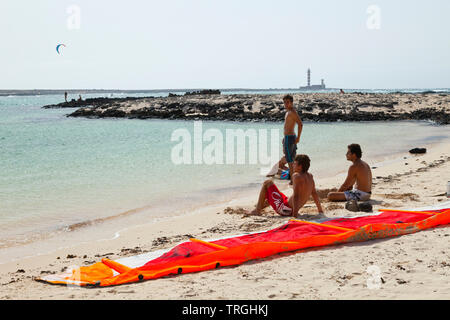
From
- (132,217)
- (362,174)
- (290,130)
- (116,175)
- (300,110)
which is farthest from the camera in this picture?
(300,110)

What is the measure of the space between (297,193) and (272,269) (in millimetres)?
2137

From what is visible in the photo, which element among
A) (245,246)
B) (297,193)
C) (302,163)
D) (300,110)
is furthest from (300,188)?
(300,110)

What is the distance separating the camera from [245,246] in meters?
4.71

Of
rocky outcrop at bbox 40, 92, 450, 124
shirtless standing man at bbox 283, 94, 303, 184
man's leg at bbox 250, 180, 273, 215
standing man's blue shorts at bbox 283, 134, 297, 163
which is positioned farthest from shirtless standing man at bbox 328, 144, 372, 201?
rocky outcrop at bbox 40, 92, 450, 124

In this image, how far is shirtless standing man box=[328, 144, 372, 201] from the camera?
6883 millimetres

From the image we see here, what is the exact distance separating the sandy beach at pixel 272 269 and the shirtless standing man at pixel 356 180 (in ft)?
0.91

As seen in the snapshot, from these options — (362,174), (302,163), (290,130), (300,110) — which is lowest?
(362,174)

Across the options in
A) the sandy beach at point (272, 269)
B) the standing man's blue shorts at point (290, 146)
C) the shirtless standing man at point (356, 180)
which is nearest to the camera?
the sandy beach at point (272, 269)

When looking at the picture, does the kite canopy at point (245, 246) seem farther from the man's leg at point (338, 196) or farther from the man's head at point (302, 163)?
the man's leg at point (338, 196)

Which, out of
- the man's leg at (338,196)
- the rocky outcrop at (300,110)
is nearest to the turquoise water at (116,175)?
the man's leg at (338,196)

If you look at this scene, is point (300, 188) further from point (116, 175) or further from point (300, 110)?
point (300, 110)

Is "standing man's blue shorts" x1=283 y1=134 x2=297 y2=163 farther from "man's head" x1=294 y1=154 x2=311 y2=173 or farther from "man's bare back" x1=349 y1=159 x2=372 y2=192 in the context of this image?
"man's head" x1=294 y1=154 x2=311 y2=173

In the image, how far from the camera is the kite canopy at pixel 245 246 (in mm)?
4395
